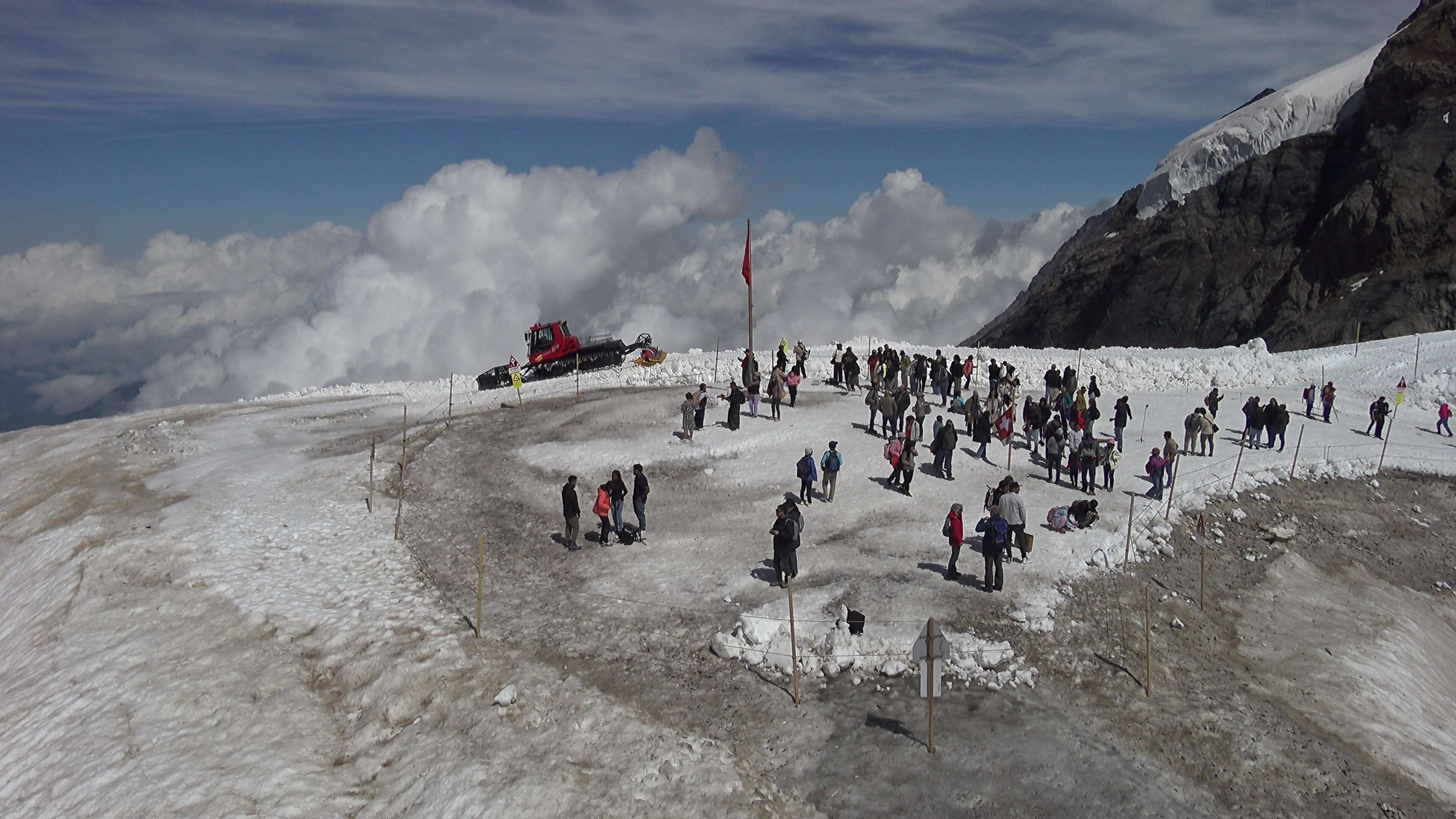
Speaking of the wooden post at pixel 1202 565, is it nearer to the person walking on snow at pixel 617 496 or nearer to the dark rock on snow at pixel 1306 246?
the person walking on snow at pixel 617 496

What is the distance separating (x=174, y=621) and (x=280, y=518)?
15.7ft

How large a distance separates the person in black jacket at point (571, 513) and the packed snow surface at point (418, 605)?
0.56 m

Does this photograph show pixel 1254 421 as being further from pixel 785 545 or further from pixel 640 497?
pixel 640 497

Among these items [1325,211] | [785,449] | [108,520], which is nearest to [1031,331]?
[1325,211]

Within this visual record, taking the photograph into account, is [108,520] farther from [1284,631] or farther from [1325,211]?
[1325,211]

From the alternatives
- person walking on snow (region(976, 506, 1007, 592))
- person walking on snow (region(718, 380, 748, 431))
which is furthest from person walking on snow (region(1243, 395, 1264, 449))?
person walking on snow (region(718, 380, 748, 431))

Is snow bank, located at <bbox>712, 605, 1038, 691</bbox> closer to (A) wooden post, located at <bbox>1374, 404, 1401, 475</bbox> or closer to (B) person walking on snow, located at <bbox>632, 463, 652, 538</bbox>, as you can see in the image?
(B) person walking on snow, located at <bbox>632, 463, 652, 538</bbox>

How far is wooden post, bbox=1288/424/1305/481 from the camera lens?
24.0 m

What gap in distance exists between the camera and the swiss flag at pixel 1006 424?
953 inches

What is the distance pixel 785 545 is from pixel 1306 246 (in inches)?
3071

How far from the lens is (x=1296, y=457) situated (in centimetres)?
2430

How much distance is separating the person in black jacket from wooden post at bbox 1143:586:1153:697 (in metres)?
10.5

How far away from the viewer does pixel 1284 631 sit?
16.1 m

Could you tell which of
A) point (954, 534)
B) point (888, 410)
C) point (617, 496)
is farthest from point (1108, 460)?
point (617, 496)
